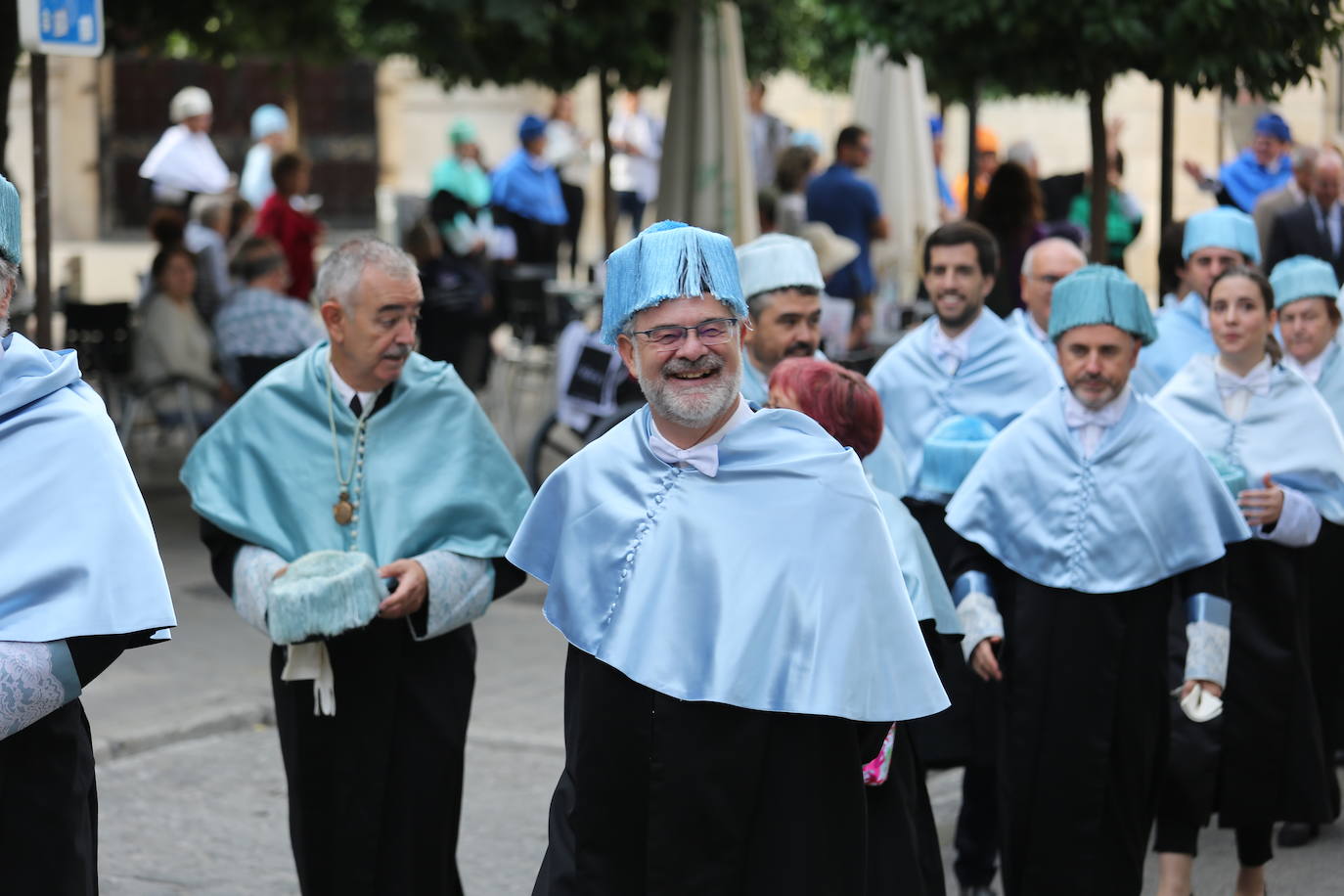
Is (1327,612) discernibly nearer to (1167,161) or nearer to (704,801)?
(704,801)

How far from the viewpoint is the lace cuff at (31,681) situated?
10.6ft

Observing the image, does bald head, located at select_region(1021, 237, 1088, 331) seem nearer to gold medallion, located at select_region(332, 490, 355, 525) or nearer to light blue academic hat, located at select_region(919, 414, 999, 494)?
light blue academic hat, located at select_region(919, 414, 999, 494)

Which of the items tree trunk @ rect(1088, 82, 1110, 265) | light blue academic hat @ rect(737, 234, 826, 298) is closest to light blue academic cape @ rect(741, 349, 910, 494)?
light blue academic hat @ rect(737, 234, 826, 298)

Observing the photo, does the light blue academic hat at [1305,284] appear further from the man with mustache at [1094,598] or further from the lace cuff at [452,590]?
the lace cuff at [452,590]

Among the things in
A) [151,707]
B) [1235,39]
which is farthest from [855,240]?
[151,707]

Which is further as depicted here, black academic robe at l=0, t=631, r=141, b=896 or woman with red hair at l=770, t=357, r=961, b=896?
woman with red hair at l=770, t=357, r=961, b=896

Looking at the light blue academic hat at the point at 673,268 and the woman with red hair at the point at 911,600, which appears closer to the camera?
the light blue academic hat at the point at 673,268

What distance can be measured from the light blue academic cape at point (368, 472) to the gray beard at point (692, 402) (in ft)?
4.47

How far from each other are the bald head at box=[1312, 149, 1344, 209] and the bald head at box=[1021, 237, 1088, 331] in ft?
14.9

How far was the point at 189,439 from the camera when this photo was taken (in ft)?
42.8

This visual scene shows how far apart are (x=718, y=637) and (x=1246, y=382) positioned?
299 centimetres

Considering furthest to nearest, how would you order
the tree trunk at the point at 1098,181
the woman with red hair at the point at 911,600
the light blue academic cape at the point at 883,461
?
1. the tree trunk at the point at 1098,181
2. the light blue academic cape at the point at 883,461
3. the woman with red hair at the point at 911,600

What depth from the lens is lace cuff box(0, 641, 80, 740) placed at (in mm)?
3244

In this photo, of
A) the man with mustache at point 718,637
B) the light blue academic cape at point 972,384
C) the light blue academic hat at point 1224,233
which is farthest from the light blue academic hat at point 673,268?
the light blue academic hat at point 1224,233
